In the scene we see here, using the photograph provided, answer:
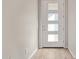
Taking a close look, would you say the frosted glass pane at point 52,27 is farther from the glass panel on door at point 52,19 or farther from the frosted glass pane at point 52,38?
the frosted glass pane at point 52,38

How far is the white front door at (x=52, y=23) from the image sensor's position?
848 centimetres

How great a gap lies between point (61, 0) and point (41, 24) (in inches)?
64.1

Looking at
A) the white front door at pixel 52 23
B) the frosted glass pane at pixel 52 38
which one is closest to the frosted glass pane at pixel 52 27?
the white front door at pixel 52 23

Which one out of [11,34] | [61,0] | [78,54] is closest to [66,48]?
[61,0]

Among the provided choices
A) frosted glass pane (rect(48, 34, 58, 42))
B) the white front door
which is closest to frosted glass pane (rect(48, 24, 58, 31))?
the white front door

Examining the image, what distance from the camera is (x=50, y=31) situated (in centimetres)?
848

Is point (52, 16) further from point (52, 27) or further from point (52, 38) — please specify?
point (52, 38)

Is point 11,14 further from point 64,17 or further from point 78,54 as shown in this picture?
point 64,17

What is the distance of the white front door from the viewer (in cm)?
848

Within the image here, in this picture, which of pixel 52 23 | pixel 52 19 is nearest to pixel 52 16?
pixel 52 19

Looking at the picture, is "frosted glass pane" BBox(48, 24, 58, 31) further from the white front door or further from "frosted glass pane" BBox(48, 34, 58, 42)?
"frosted glass pane" BBox(48, 34, 58, 42)

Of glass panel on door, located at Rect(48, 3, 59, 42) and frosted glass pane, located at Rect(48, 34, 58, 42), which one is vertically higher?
glass panel on door, located at Rect(48, 3, 59, 42)

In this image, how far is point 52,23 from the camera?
8.50 meters

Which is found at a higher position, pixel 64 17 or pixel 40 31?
pixel 64 17
